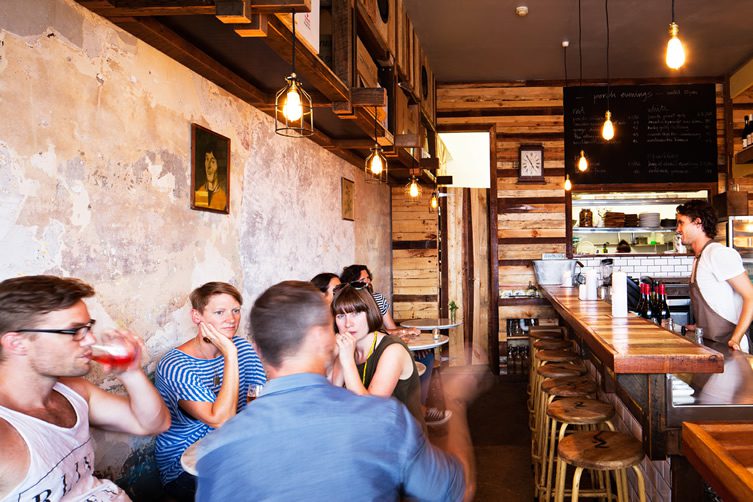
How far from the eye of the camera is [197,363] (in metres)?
2.43

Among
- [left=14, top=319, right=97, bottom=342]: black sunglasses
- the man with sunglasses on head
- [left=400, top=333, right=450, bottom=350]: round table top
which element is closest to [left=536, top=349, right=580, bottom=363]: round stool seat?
[left=400, top=333, right=450, bottom=350]: round table top

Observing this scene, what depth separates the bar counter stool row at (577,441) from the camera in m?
2.50

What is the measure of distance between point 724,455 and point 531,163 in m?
6.25

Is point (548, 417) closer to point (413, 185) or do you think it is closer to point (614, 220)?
point (413, 185)

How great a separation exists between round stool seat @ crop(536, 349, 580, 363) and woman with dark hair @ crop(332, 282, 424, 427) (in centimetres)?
214

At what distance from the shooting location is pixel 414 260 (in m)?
7.67

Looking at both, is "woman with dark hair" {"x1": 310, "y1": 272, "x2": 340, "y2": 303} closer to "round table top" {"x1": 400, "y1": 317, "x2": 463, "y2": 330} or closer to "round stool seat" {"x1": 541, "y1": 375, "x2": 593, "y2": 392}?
"round table top" {"x1": 400, "y1": 317, "x2": 463, "y2": 330}

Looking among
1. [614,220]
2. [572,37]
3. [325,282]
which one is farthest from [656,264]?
[325,282]

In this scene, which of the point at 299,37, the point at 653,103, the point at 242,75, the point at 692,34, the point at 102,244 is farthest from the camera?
the point at 653,103

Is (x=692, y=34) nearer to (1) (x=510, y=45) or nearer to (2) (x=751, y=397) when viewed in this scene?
(1) (x=510, y=45)

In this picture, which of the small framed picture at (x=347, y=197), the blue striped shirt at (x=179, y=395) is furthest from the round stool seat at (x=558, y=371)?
the blue striped shirt at (x=179, y=395)

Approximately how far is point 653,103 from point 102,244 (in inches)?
290

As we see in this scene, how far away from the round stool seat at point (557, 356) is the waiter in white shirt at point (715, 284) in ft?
3.55

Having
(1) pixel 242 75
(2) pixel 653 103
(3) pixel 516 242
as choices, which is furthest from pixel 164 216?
(2) pixel 653 103
